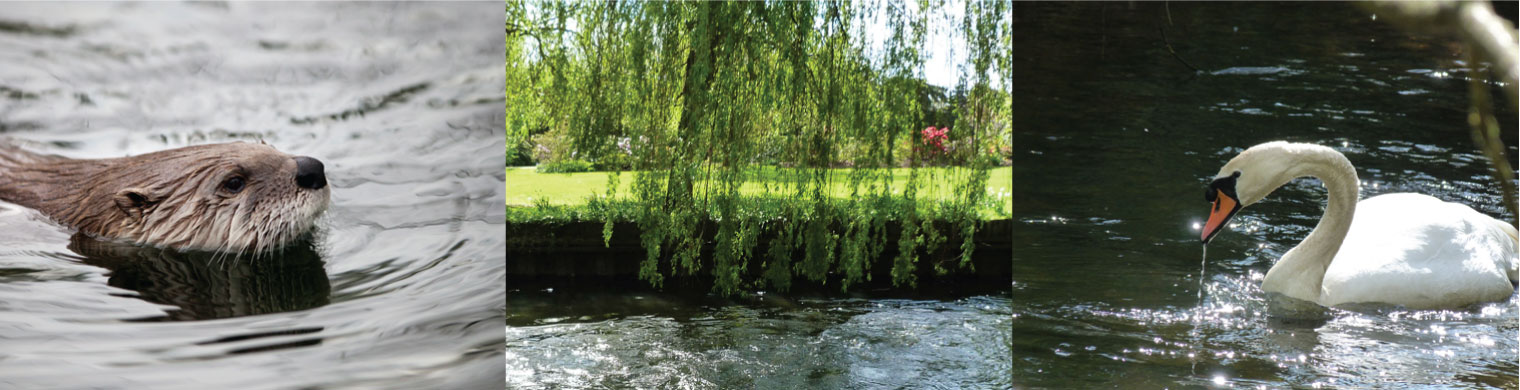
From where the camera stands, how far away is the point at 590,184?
4871mm

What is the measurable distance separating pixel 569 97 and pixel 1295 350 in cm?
262

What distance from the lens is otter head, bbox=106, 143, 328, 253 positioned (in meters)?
2.06

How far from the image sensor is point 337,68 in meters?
2.32

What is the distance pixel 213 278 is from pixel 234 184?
18 centimetres

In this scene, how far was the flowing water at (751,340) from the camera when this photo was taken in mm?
3707

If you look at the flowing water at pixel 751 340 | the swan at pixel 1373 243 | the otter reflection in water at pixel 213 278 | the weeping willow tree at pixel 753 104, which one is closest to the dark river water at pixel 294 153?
the otter reflection in water at pixel 213 278

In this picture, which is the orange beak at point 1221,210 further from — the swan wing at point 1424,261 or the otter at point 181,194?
the otter at point 181,194

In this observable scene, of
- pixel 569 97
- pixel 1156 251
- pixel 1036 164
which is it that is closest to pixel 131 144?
pixel 569 97

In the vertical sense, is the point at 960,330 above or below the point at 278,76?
below

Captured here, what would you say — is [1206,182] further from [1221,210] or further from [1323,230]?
[1221,210]

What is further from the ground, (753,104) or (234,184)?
(753,104)

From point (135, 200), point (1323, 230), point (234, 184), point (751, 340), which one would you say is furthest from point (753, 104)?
point (135, 200)

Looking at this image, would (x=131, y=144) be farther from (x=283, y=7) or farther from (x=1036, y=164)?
(x=1036, y=164)

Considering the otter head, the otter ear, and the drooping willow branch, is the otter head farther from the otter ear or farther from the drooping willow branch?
the drooping willow branch
